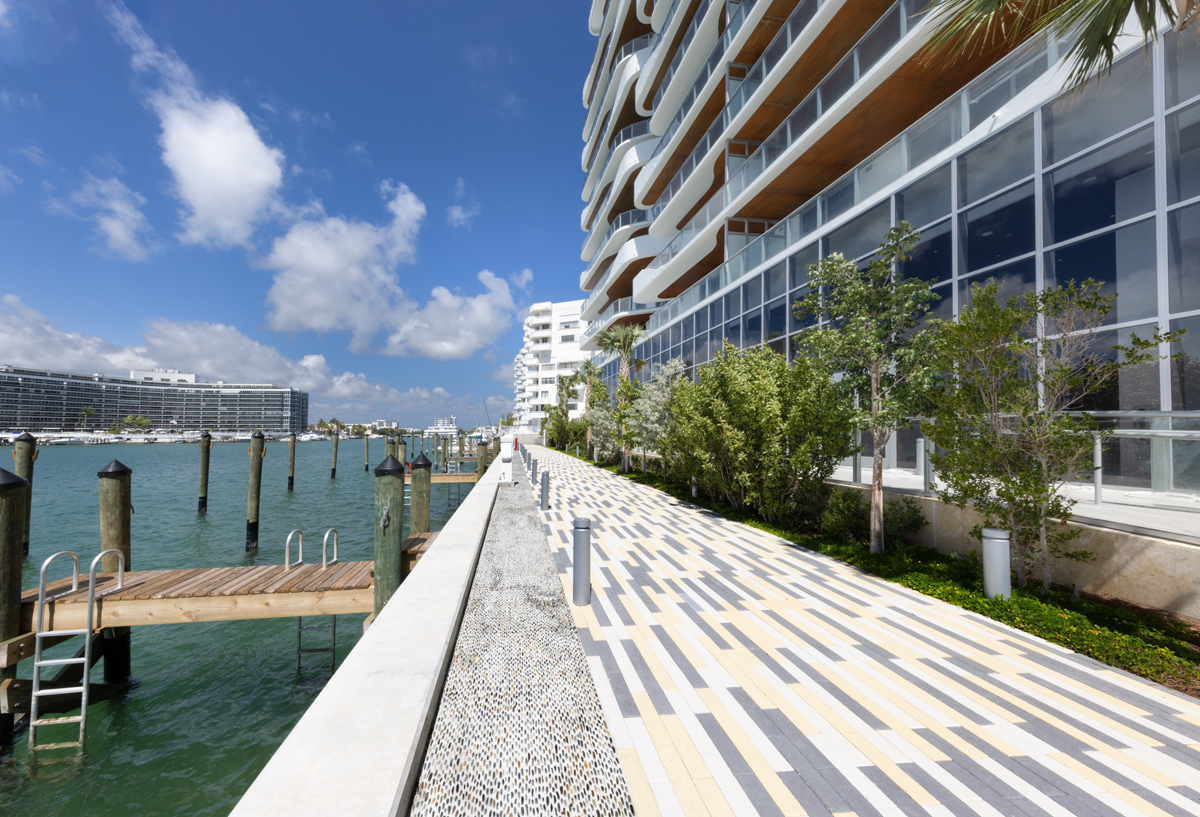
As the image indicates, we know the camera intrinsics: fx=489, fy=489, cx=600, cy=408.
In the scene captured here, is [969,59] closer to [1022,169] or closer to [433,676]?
[1022,169]

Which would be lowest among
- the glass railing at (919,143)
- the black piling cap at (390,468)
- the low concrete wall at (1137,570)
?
the low concrete wall at (1137,570)

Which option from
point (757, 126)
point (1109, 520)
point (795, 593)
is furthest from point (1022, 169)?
point (757, 126)

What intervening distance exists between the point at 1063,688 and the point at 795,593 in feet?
9.10

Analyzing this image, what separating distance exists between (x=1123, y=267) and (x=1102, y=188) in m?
1.32

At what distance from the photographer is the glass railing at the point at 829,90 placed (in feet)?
40.6

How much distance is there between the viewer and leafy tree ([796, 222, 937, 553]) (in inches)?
318

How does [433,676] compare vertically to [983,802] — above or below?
above

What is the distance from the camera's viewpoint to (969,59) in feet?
39.6

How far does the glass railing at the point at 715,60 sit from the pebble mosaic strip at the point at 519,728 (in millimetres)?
23388

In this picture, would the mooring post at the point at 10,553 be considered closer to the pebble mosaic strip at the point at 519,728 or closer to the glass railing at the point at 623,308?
the pebble mosaic strip at the point at 519,728

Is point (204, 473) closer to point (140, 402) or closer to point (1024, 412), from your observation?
point (1024, 412)

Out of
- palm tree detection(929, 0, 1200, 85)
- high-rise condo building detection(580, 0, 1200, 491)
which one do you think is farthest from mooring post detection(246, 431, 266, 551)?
palm tree detection(929, 0, 1200, 85)

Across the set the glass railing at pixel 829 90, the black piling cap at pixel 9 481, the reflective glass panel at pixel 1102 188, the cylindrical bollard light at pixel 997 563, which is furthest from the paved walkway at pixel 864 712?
the glass railing at pixel 829 90

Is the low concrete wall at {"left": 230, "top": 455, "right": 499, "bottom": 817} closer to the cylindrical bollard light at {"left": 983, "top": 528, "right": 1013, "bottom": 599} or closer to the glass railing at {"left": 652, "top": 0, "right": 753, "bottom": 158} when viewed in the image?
the cylindrical bollard light at {"left": 983, "top": 528, "right": 1013, "bottom": 599}
